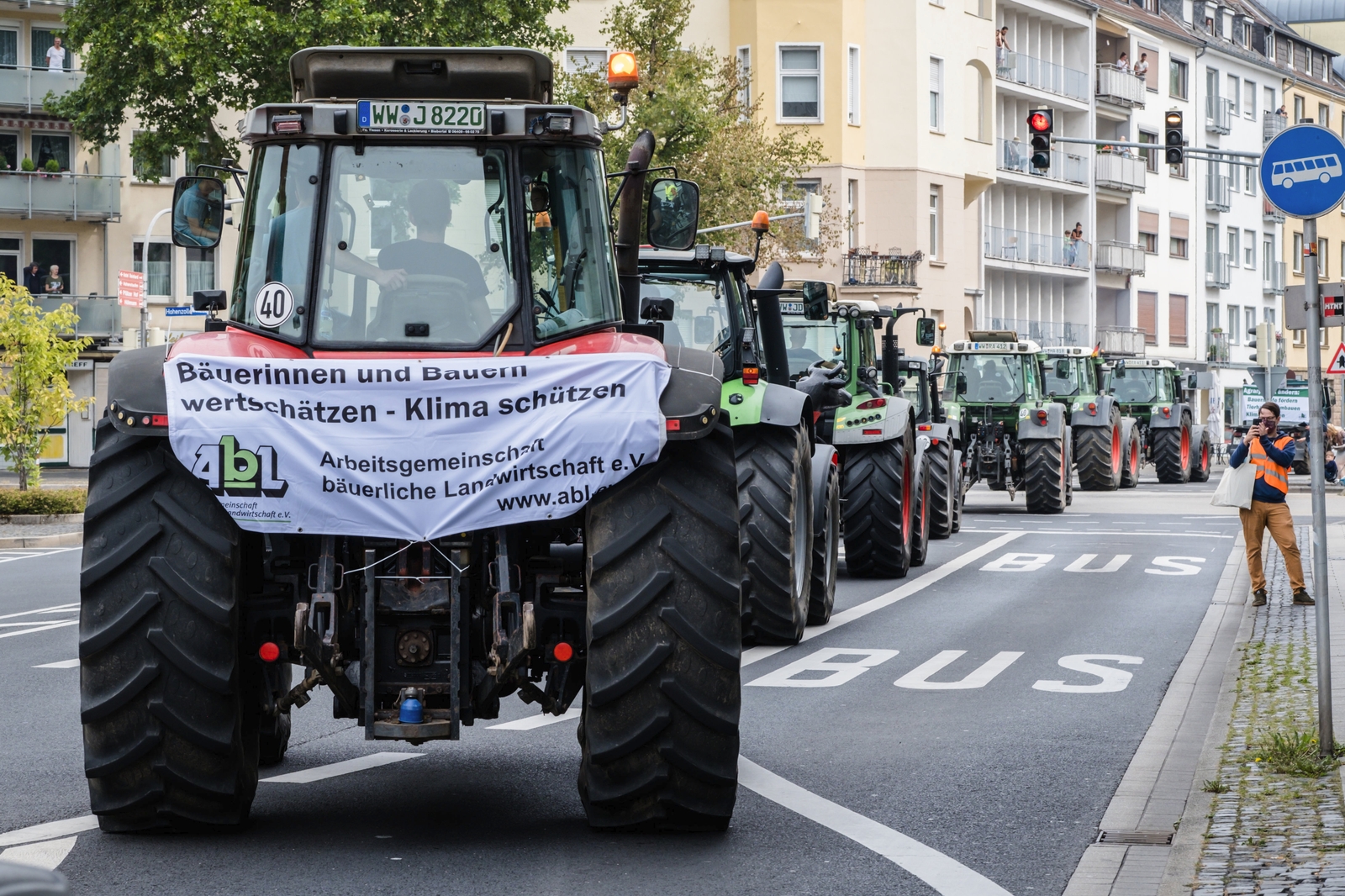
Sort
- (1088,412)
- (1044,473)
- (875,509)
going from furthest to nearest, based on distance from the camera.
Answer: (1088,412), (1044,473), (875,509)

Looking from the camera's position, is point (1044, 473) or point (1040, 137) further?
point (1044, 473)

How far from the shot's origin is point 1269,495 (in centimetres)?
1747

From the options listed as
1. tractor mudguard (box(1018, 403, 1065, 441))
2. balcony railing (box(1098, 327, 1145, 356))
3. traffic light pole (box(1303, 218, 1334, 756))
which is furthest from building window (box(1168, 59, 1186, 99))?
traffic light pole (box(1303, 218, 1334, 756))

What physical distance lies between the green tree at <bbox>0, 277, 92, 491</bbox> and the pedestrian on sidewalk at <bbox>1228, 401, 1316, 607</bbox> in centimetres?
1783

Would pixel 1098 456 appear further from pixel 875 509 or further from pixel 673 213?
pixel 673 213

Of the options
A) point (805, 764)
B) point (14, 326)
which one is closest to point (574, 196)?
point (805, 764)

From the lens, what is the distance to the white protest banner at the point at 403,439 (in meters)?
6.81

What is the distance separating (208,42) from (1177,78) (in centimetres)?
5216

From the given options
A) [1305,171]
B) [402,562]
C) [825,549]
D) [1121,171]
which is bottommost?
[825,549]

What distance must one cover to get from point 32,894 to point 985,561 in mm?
19564

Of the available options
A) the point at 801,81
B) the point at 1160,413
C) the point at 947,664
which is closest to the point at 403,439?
the point at 947,664

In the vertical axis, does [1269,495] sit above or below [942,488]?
above

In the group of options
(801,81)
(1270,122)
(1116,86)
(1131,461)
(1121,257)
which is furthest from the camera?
(1270,122)

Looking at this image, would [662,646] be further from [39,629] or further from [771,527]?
[39,629]
